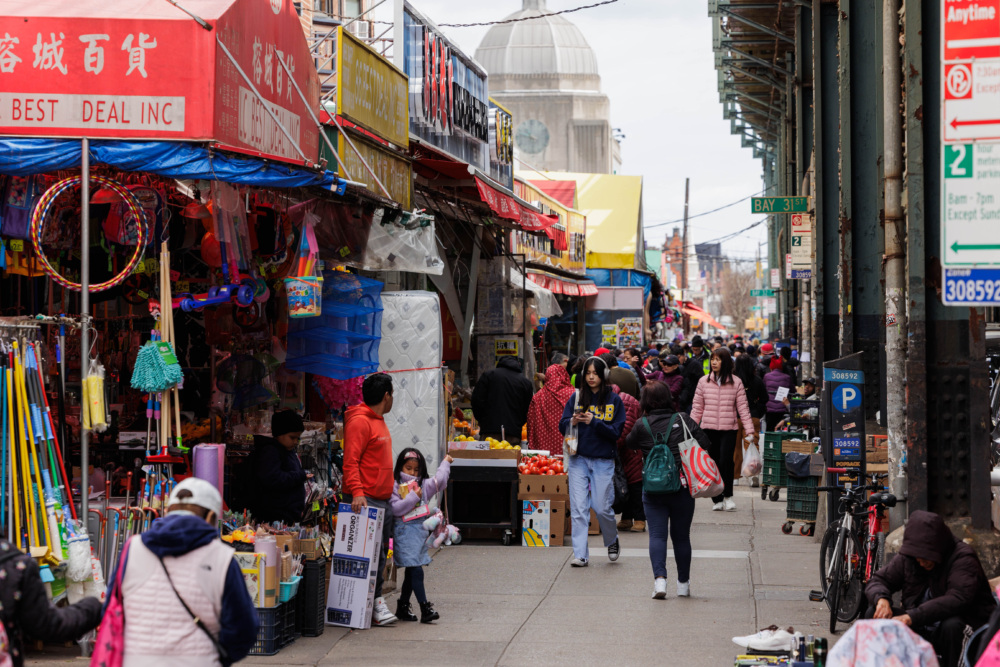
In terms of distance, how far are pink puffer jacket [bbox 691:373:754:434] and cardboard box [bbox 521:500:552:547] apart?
2.70 meters

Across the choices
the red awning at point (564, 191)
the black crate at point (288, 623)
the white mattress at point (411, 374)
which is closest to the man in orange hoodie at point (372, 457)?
the black crate at point (288, 623)

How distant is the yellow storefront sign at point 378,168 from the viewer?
12203 mm

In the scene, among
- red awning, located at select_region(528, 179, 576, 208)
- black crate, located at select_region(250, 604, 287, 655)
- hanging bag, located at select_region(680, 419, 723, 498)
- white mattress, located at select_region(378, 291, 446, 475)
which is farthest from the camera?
red awning, located at select_region(528, 179, 576, 208)

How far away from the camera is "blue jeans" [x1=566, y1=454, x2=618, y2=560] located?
1061 centimetres

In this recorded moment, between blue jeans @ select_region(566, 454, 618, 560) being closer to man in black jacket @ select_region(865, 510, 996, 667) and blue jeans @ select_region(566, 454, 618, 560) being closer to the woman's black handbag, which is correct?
the woman's black handbag

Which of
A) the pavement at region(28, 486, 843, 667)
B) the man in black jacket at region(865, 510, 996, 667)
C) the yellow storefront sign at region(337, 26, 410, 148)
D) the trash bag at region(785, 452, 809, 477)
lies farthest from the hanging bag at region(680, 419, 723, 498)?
the yellow storefront sign at region(337, 26, 410, 148)

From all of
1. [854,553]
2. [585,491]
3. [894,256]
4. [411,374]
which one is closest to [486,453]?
[411,374]

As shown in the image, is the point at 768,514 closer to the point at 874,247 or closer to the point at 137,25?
the point at 874,247

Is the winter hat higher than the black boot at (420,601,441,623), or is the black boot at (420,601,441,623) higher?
the winter hat

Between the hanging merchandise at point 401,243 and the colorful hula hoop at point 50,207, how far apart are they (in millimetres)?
3277

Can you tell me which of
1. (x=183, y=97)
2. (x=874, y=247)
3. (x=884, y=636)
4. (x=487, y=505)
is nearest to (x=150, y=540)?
(x=884, y=636)

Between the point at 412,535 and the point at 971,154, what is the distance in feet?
15.5

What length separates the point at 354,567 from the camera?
8.27 meters

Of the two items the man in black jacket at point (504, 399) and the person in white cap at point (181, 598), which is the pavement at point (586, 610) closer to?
the man in black jacket at point (504, 399)
